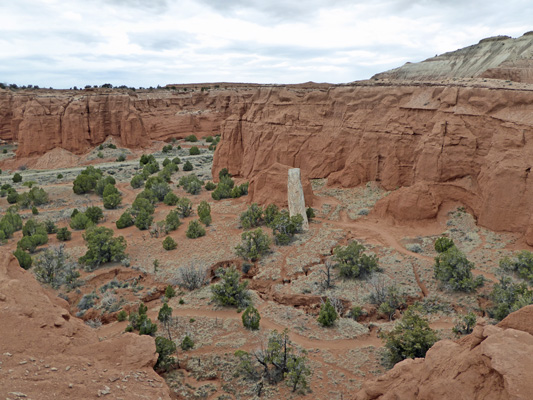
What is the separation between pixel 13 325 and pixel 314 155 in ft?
83.5

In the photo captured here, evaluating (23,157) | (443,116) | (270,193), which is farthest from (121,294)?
(23,157)

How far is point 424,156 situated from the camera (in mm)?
22969

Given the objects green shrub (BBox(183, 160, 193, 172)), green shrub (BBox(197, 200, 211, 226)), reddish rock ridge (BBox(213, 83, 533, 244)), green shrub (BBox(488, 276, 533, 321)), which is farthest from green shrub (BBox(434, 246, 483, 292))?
green shrub (BBox(183, 160, 193, 172))

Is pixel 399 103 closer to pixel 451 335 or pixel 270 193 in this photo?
pixel 270 193

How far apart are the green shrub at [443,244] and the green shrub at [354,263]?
3.42 m

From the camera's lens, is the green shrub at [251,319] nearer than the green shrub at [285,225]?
Yes

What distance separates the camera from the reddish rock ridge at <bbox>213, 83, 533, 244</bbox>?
19062 mm

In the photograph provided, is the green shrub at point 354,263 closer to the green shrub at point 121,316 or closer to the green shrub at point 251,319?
the green shrub at point 251,319

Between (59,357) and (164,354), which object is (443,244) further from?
(59,357)

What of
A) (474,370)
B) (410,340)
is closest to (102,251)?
(410,340)

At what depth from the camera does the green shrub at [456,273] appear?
14.9 m

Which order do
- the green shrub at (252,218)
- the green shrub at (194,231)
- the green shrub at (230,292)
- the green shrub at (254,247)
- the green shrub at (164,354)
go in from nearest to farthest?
the green shrub at (164,354) < the green shrub at (230,292) < the green shrub at (254,247) < the green shrub at (194,231) < the green shrub at (252,218)

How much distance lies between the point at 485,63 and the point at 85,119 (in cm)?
4886

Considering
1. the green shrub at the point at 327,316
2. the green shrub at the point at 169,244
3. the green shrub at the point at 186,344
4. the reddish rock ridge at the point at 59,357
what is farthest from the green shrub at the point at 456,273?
the green shrub at the point at 169,244
